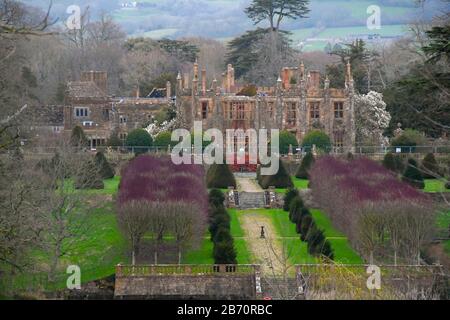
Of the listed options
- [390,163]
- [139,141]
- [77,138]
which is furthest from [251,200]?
[139,141]

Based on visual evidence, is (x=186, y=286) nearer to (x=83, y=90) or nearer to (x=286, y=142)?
(x=286, y=142)

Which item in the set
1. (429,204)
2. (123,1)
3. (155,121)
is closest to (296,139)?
(155,121)

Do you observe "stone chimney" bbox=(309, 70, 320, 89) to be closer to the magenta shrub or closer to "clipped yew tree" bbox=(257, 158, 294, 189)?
"clipped yew tree" bbox=(257, 158, 294, 189)

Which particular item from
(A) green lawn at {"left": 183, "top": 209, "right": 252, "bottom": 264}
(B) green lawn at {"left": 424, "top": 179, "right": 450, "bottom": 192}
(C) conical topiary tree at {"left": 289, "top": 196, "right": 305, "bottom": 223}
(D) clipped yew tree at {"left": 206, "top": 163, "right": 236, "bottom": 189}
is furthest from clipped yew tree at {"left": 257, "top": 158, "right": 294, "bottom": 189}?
(A) green lawn at {"left": 183, "top": 209, "right": 252, "bottom": 264}
